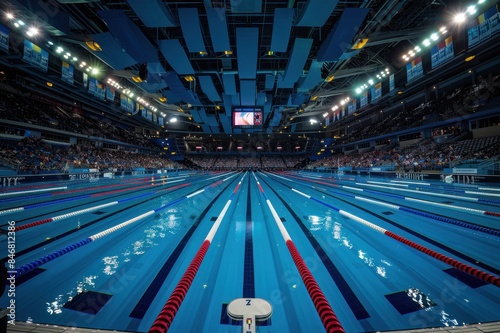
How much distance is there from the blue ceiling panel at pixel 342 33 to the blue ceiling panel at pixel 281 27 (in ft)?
6.84

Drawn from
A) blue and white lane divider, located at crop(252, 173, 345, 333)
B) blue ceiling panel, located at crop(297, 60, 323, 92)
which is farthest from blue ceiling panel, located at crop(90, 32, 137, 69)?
blue and white lane divider, located at crop(252, 173, 345, 333)

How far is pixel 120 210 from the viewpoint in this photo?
6309mm

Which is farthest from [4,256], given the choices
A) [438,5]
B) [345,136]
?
[345,136]

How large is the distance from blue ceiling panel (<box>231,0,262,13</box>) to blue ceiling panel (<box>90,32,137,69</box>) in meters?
6.01

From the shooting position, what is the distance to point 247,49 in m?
10.5

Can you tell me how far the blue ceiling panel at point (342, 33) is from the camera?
27.6 ft

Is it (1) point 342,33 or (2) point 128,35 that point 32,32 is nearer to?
(2) point 128,35

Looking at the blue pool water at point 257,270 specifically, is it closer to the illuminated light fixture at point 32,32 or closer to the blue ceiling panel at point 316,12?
the blue ceiling panel at point 316,12

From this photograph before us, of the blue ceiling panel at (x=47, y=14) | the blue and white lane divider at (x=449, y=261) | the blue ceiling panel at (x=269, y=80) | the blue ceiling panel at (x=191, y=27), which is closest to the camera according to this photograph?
the blue and white lane divider at (x=449, y=261)

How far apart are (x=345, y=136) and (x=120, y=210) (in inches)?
1511

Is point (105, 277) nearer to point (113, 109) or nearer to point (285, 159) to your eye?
point (113, 109)

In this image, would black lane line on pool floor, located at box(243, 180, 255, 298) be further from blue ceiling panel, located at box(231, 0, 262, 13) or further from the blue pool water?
blue ceiling panel, located at box(231, 0, 262, 13)

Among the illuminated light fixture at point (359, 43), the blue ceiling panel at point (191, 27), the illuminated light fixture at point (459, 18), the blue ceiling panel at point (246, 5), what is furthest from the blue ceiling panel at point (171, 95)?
the illuminated light fixture at point (459, 18)

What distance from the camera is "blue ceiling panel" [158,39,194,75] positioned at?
10.4 m
